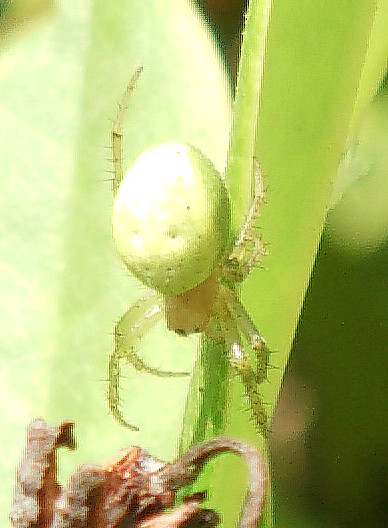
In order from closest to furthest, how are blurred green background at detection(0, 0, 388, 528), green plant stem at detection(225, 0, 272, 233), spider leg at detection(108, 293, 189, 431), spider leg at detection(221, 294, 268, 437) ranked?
green plant stem at detection(225, 0, 272, 233) → spider leg at detection(221, 294, 268, 437) → spider leg at detection(108, 293, 189, 431) → blurred green background at detection(0, 0, 388, 528)

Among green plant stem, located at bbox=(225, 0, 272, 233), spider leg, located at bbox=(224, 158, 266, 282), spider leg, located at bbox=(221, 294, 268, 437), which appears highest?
green plant stem, located at bbox=(225, 0, 272, 233)

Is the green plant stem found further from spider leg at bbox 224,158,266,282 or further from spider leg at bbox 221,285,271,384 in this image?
spider leg at bbox 221,285,271,384

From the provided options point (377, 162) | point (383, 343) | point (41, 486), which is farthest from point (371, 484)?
point (41, 486)

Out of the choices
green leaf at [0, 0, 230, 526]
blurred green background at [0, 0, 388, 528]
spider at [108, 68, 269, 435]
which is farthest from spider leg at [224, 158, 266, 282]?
blurred green background at [0, 0, 388, 528]

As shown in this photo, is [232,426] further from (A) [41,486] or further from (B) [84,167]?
(B) [84,167]

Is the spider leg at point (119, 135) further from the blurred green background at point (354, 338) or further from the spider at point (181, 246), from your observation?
the blurred green background at point (354, 338)

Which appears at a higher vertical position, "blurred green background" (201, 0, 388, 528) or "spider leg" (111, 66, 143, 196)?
"spider leg" (111, 66, 143, 196)

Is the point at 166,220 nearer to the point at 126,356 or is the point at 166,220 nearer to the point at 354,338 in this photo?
the point at 126,356
